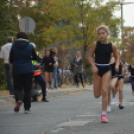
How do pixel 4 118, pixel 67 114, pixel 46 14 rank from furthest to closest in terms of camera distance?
pixel 46 14 < pixel 67 114 < pixel 4 118

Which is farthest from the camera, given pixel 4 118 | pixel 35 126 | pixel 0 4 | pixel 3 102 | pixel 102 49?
pixel 0 4

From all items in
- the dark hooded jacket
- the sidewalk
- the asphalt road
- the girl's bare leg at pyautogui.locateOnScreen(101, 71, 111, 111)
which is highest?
the dark hooded jacket

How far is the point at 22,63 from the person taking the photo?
8656 millimetres

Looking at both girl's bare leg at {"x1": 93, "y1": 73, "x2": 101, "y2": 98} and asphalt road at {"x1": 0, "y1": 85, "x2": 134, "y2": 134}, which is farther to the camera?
girl's bare leg at {"x1": 93, "y1": 73, "x2": 101, "y2": 98}

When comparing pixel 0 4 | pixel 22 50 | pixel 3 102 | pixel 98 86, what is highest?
pixel 0 4

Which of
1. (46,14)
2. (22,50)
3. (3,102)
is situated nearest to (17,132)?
(22,50)

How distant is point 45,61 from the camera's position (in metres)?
15.5

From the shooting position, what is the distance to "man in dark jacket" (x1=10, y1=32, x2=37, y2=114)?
866cm

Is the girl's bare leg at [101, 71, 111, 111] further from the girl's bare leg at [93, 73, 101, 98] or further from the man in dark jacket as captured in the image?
the man in dark jacket

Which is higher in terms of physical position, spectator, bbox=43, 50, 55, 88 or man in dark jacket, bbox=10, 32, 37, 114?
man in dark jacket, bbox=10, 32, 37, 114

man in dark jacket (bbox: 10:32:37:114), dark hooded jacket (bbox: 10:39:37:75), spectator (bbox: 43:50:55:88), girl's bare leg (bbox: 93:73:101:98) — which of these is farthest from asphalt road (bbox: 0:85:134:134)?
spectator (bbox: 43:50:55:88)

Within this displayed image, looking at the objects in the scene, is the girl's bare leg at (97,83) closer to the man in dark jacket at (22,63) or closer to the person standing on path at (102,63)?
the person standing on path at (102,63)

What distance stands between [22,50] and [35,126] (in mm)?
2373

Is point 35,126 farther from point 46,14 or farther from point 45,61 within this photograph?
point 46,14
